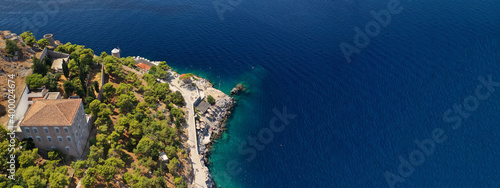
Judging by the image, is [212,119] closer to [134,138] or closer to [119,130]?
[134,138]

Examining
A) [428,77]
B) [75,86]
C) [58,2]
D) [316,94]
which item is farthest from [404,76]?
[58,2]

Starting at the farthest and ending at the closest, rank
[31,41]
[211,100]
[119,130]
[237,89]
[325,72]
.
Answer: [325,72], [237,89], [211,100], [31,41], [119,130]

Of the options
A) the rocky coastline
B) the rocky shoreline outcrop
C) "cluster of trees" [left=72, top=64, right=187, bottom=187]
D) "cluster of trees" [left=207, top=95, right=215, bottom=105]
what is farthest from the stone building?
"cluster of trees" [left=207, top=95, right=215, bottom=105]

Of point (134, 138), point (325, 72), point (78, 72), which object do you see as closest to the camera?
point (134, 138)

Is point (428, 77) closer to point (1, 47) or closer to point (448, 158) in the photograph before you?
point (448, 158)

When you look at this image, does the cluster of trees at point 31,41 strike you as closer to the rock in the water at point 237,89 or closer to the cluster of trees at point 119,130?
the cluster of trees at point 119,130

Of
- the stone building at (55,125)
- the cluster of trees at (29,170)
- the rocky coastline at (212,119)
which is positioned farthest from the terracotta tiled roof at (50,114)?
the rocky coastline at (212,119)

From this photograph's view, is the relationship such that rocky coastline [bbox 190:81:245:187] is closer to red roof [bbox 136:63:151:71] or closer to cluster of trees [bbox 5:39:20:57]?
red roof [bbox 136:63:151:71]

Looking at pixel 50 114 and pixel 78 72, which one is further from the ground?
pixel 50 114

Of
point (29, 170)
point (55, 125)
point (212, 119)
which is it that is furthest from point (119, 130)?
point (212, 119)
